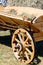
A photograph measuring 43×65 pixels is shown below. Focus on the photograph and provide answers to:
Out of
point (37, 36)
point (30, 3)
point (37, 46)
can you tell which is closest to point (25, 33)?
point (37, 36)

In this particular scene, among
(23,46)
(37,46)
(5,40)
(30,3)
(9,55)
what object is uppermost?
(23,46)

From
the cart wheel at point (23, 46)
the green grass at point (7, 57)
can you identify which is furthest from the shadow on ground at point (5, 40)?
the cart wheel at point (23, 46)

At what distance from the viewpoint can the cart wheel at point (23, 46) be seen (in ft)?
18.2

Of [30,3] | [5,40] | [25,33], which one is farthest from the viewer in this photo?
[30,3]

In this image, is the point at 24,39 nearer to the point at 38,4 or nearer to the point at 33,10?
the point at 33,10

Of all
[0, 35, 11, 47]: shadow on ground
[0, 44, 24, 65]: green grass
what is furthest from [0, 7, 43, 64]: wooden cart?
[0, 35, 11, 47]: shadow on ground

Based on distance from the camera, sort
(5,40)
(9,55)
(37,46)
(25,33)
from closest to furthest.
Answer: (25,33), (9,55), (37,46), (5,40)

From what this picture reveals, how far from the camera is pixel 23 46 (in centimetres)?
564

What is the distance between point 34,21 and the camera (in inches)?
213

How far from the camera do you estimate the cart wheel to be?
5.54m

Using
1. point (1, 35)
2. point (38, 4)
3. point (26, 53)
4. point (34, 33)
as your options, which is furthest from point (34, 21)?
point (38, 4)

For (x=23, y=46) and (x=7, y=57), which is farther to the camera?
(x=7, y=57)

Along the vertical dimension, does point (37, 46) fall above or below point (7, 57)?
below

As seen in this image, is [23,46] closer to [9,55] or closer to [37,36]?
[37,36]
